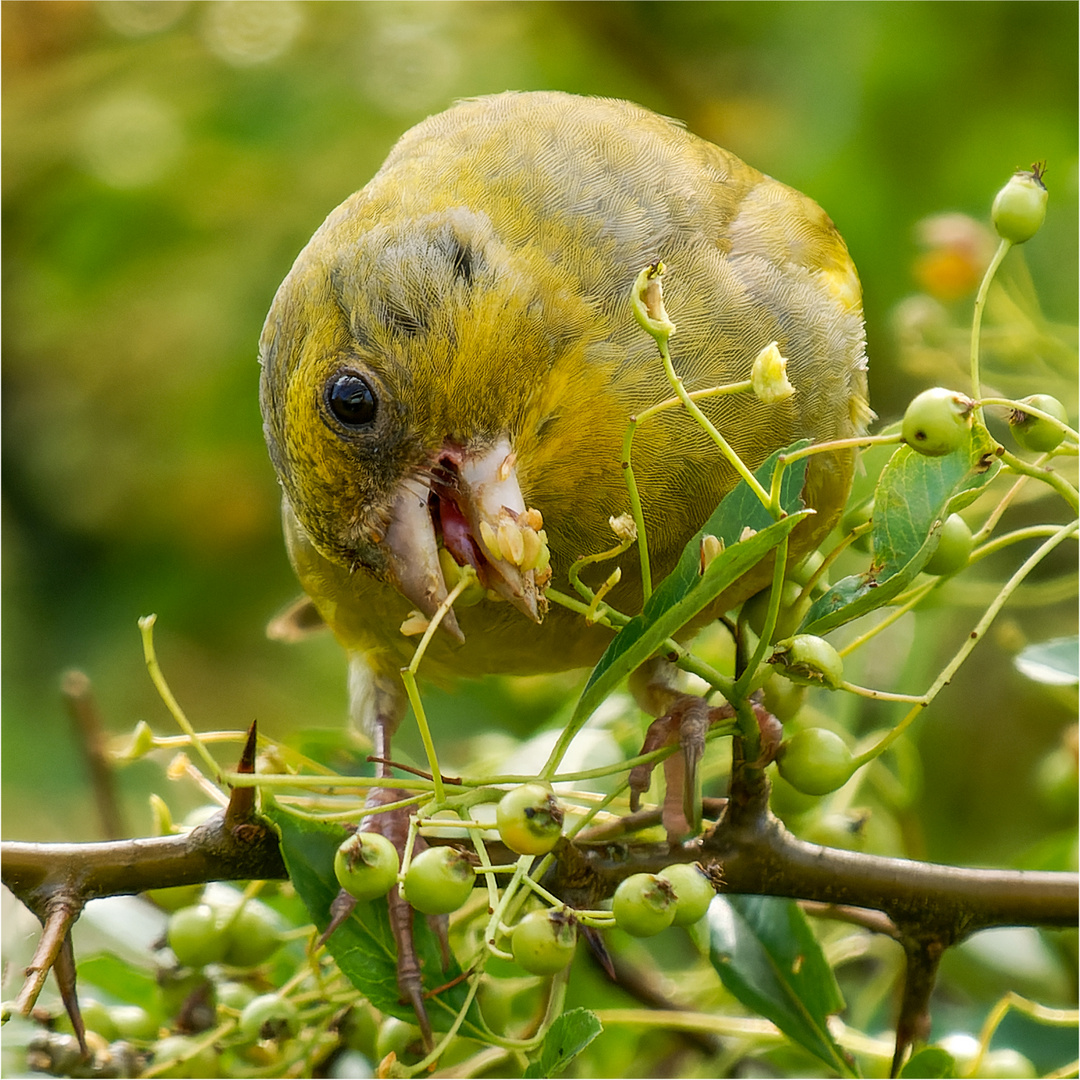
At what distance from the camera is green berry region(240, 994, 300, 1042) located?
6.12 ft

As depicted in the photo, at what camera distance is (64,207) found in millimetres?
4102

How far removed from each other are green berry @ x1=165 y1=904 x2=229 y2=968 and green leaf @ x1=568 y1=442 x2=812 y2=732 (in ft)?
2.42

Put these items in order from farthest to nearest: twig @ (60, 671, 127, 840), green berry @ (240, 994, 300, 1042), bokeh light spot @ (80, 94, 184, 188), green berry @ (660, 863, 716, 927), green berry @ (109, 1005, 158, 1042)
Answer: bokeh light spot @ (80, 94, 184, 188), twig @ (60, 671, 127, 840), green berry @ (109, 1005, 158, 1042), green berry @ (240, 994, 300, 1042), green berry @ (660, 863, 716, 927)

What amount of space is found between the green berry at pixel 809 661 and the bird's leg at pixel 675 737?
19 centimetres

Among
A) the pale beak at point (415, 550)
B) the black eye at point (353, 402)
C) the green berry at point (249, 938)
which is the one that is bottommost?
the green berry at point (249, 938)

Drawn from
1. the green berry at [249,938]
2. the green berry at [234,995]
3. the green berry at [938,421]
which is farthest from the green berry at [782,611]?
the green berry at [234,995]

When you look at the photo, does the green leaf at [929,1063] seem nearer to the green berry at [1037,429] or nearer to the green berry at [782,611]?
the green berry at [782,611]

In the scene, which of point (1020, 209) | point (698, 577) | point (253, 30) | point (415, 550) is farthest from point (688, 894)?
point (253, 30)

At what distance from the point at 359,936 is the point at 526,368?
894 mm

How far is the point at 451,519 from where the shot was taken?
7.13ft

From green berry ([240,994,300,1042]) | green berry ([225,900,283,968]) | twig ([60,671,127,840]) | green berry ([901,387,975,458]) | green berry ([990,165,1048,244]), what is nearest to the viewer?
green berry ([901,387,975,458])

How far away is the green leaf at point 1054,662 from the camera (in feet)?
6.03

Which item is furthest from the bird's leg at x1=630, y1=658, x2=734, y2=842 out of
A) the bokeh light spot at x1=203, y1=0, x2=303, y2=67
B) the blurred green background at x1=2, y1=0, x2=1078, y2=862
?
the bokeh light spot at x1=203, y1=0, x2=303, y2=67

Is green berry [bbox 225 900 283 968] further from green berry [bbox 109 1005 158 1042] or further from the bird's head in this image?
the bird's head
